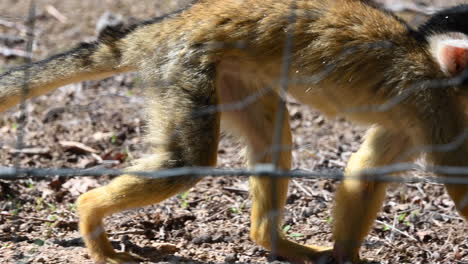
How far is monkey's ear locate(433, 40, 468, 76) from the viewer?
10.9ft

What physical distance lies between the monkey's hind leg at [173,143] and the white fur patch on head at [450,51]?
3.52 feet

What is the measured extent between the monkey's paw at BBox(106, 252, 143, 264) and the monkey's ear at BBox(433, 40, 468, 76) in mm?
1709

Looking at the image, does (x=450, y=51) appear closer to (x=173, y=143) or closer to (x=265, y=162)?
(x=265, y=162)

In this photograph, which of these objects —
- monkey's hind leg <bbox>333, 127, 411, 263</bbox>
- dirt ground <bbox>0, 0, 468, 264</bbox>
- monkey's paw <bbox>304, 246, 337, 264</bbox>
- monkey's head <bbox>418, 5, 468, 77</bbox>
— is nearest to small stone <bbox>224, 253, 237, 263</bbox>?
dirt ground <bbox>0, 0, 468, 264</bbox>

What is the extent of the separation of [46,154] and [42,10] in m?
2.55

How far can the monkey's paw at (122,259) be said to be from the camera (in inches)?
135

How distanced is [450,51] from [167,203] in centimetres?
180

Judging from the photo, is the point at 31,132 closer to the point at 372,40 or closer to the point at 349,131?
the point at 349,131

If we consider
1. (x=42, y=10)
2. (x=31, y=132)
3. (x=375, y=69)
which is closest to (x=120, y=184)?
(x=375, y=69)

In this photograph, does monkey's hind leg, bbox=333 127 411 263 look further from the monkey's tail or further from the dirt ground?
the monkey's tail

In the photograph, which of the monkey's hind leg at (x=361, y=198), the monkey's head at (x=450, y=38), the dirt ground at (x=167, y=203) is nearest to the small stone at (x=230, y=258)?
the dirt ground at (x=167, y=203)

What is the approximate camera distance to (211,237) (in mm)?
3889

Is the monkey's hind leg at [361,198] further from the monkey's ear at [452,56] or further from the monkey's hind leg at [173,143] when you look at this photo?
the monkey's hind leg at [173,143]

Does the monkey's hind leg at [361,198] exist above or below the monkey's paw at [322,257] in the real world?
above
